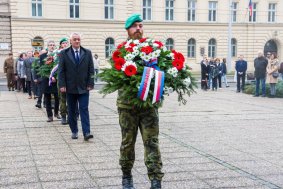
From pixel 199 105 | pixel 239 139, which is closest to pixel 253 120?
pixel 239 139

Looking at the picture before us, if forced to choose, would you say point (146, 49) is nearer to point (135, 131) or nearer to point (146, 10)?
point (135, 131)

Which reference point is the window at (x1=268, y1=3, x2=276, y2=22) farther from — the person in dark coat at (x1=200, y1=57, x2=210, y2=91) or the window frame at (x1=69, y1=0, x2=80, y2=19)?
the person in dark coat at (x1=200, y1=57, x2=210, y2=91)

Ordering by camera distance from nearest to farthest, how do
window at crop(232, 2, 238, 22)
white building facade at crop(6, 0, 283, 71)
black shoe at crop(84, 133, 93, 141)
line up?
black shoe at crop(84, 133, 93, 141), white building facade at crop(6, 0, 283, 71), window at crop(232, 2, 238, 22)

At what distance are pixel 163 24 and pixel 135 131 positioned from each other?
39.1m

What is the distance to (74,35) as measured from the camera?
8.20 meters

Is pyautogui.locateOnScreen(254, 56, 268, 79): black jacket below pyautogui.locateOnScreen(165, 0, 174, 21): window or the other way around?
below

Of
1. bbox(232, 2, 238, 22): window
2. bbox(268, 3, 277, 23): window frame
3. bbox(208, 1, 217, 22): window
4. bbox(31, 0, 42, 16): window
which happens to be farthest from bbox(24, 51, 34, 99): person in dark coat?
bbox(268, 3, 277, 23): window frame

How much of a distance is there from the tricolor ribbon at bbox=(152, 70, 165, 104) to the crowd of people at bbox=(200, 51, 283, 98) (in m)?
13.4

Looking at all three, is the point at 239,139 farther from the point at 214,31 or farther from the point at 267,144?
the point at 214,31

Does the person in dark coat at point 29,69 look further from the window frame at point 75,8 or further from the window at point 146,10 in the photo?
the window at point 146,10

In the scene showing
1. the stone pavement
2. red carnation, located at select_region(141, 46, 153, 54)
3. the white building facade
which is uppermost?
the white building facade

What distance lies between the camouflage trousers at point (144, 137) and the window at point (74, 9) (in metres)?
36.1

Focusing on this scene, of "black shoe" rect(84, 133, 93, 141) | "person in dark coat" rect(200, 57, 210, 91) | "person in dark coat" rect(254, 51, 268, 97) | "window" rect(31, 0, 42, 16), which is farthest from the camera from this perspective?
"window" rect(31, 0, 42, 16)

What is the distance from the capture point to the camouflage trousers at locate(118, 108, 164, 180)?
4.84 meters
